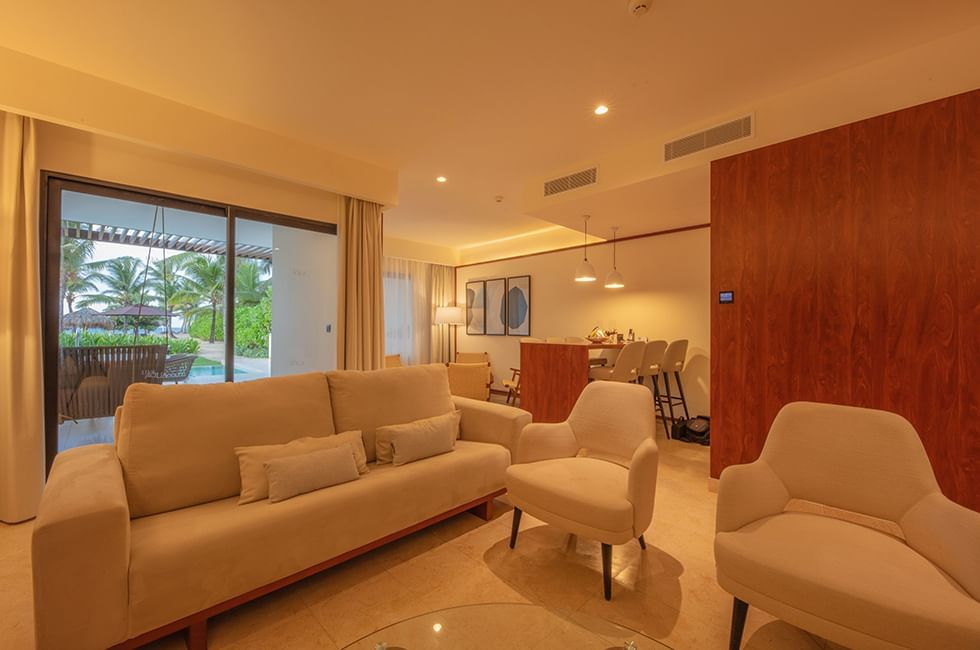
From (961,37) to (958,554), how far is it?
264cm

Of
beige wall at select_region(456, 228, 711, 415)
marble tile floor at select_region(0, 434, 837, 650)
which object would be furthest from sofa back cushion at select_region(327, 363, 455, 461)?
beige wall at select_region(456, 228, 711, 415)

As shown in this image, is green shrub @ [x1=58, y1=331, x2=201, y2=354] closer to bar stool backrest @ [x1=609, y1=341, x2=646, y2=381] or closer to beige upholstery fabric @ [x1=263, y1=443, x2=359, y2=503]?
beige upholstery fabric @ [x1=263, y1=443, x2=359, y2=503]

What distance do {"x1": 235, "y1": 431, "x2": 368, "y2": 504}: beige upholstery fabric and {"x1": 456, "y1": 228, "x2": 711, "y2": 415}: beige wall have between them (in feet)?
13.6

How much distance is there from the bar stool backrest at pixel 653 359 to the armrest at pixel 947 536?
8.98ft

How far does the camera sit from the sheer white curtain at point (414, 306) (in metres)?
6.80

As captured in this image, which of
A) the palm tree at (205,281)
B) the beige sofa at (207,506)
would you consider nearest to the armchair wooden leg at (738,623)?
the beige sofa at (207,506)

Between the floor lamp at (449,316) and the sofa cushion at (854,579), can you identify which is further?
the floor lamp at (449,316)

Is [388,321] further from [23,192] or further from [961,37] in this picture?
[961,37]

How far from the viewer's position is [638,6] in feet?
6.06

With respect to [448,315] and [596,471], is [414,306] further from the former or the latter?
[596,471]

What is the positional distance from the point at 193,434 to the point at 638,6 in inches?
112

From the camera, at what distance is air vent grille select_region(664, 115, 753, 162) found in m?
2.78

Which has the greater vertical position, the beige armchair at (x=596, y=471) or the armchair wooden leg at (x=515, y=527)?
the beige armchair at (x=596, y=471)

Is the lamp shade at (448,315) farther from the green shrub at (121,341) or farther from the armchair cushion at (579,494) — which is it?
the armchair cushion at (579,494)
